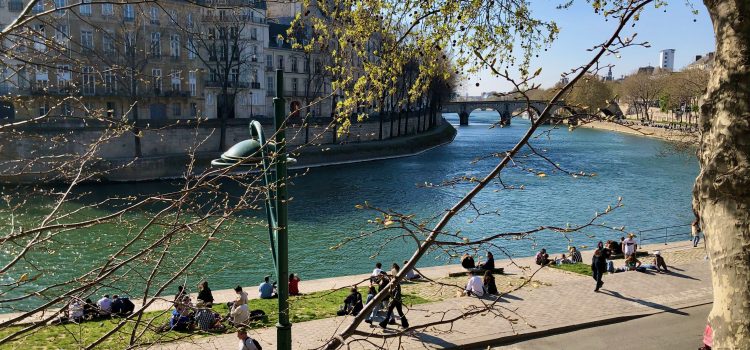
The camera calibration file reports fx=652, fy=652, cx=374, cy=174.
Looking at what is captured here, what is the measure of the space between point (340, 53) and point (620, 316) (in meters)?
8.31

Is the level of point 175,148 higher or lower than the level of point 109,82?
lower

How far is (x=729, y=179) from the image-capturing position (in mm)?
2949

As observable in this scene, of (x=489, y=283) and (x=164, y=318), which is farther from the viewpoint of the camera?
(x=489, y=283)

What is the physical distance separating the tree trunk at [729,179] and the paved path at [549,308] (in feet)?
22.3

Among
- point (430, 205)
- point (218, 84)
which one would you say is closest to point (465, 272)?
point (430, 205)

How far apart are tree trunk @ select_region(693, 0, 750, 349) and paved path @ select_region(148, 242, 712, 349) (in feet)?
22.3

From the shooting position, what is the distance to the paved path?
10930 mm

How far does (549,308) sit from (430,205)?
1646 cm

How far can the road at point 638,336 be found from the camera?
35.7ft

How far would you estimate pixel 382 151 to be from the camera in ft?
157

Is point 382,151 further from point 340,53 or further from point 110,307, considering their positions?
point 340,53

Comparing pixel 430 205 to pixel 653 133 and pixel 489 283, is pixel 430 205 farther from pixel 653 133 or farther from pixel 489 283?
pixel 653 133

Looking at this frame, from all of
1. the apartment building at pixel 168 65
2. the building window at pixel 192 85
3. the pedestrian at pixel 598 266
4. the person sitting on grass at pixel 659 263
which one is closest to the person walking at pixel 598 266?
the pedestrian at pixel 598 266

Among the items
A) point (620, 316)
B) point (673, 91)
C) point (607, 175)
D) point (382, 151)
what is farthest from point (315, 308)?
point (673, 91)
